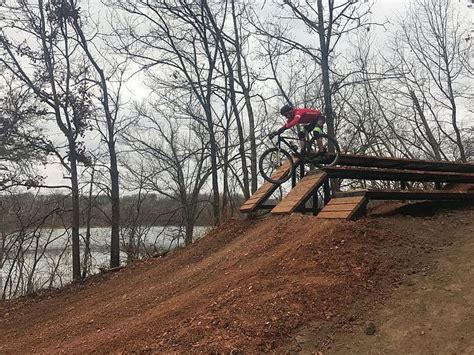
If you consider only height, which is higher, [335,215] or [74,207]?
[74,207]

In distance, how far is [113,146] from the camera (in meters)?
16.2

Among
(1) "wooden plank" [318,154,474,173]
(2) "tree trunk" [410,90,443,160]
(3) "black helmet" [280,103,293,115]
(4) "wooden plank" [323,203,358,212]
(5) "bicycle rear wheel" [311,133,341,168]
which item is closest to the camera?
(4) "wooden plank" [323,203,358,212]

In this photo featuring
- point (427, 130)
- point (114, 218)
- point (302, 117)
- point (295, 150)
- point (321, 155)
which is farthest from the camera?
point (427, 130)

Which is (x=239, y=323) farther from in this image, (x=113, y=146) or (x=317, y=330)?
(x=113, y=146)

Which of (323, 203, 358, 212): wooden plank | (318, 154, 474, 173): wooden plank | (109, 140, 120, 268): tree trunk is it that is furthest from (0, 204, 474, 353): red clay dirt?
(109, 140, 120, 268): tree trunk

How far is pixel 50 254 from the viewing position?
2194cm

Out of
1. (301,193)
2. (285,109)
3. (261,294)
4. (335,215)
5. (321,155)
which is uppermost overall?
(285,109)

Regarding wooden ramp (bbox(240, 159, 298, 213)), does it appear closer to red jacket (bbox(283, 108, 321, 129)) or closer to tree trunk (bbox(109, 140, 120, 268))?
red jacket (bbox(283, 108, 321, 129))

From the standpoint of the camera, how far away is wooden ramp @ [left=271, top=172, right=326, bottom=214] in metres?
6.84

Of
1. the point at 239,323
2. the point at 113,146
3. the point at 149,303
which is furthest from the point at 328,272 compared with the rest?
the point at 113,146

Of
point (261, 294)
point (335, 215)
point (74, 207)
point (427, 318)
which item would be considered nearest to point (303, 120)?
point (335, 215)

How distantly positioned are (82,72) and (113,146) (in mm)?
3089

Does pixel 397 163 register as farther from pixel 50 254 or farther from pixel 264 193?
pixel 50 254

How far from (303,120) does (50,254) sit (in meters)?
18.7
